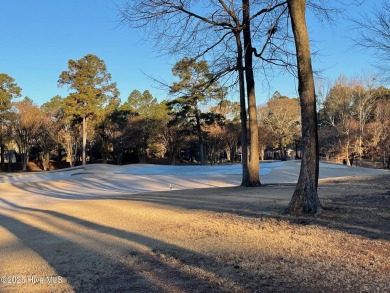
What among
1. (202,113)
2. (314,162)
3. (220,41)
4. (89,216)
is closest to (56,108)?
(202,113)

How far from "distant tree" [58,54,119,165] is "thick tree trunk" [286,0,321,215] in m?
40.0

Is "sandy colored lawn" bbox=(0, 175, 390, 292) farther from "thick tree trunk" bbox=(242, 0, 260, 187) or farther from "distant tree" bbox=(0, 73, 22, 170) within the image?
"distant tree" bbox=(0, 73, 22, 170)

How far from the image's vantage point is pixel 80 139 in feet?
178

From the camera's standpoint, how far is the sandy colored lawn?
149 inches

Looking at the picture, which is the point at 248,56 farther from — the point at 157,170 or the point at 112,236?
the point at 157,170

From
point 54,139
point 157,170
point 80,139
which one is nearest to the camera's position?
point 157,170

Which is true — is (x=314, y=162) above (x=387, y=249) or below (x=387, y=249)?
above

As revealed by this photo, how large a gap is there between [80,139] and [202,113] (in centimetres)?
2077

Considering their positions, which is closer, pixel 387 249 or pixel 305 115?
pixel 387 249

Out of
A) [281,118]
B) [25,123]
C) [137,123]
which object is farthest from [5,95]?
[281,118]

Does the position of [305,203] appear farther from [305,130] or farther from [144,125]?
[144,125]

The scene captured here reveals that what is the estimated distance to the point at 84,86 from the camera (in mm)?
45062

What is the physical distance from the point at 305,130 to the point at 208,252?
11.9ft

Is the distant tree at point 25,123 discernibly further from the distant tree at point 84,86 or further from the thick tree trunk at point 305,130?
the thick tree trunk at point 305,130
